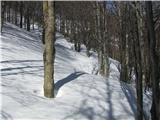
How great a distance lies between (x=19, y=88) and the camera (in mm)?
11266

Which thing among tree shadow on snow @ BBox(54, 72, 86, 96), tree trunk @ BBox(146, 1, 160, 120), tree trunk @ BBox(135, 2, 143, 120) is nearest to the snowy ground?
tree shadow on snow @ BBox(54, 72, 86, 96)

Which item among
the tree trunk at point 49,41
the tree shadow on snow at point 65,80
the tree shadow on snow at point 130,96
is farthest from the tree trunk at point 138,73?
the tree shadow on snow at point 65,80

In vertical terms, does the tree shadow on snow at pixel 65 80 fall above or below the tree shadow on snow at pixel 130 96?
above

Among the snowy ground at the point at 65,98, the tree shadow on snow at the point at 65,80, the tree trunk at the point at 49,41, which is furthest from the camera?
the tree shadow on snow at the point at 65,80

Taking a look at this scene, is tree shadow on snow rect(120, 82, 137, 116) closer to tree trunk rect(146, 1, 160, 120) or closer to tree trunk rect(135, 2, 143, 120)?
tree trunk rect(135, 2, 143, 120)

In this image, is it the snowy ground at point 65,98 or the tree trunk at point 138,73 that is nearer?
the tree trunk at point 138,73

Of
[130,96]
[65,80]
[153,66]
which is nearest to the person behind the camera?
[153,66]

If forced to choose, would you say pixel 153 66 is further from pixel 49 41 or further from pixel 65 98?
pixel 49 41

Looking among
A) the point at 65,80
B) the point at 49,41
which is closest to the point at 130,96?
the point at 65,80

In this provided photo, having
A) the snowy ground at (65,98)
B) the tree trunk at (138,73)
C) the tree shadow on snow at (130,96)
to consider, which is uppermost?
the tree trunk at (138,73)

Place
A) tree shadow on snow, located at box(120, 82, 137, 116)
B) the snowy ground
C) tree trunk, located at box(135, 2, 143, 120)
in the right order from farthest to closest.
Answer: tree shadow on snow, located at box(120, 82, 137, 116), the snowy ground, tree trunk, located at box(135, 2, 143, 120)

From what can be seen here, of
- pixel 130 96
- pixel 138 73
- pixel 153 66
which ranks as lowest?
pixel 130 96

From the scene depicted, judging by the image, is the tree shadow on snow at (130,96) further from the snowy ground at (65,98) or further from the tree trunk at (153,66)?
the tree trunk at (153,66)

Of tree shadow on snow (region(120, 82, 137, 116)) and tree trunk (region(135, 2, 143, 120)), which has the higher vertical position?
tree trunk (region(135, 2, 143, 120))
